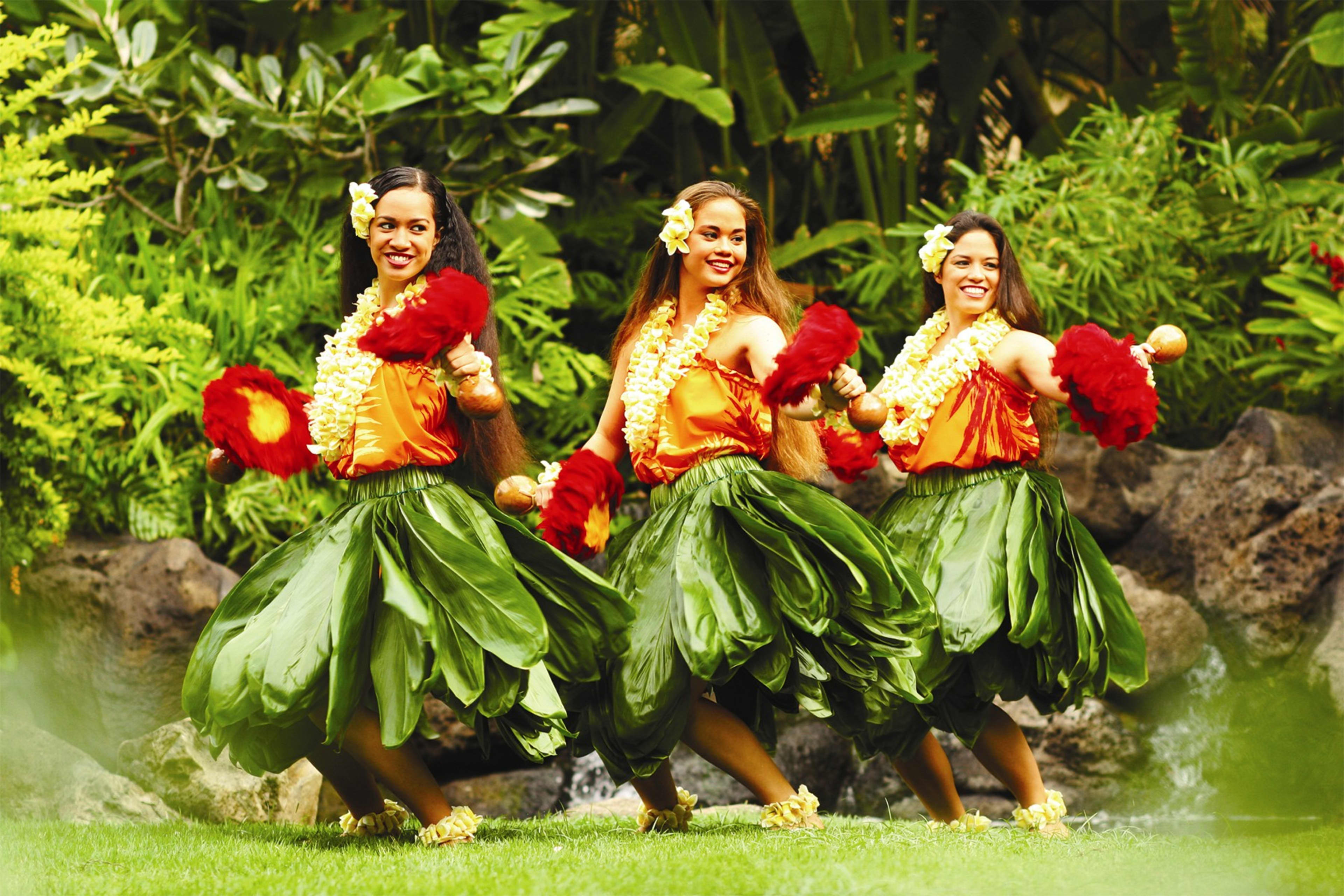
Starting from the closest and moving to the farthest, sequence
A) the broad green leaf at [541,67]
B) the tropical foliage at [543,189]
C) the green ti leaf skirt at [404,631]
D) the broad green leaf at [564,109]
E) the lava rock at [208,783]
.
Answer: the green ti leaf skirt at [404,631] → the lava rock at [208,783] → the tropical foliage at [543,189] → the broad green leaf at [541,67] → the broad green leaf at [564,109]

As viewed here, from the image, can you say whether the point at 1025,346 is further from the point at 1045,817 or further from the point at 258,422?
the point at 258,422

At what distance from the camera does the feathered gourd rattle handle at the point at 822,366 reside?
8.80 feet

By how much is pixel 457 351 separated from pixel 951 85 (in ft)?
16.0

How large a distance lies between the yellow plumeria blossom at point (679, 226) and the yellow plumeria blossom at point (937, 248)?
0.69 metres

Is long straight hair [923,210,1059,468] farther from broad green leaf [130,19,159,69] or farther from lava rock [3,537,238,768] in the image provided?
broad green leaf [130,19,159,69]

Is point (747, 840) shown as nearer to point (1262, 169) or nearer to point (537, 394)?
point (537, 394)

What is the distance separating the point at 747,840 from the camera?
8.93 feet

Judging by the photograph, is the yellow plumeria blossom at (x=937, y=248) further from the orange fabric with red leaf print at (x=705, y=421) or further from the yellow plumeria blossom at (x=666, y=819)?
the yellow plumeria blossom at (x=666, y=819)

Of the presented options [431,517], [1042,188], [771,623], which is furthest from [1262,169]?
[431,517]

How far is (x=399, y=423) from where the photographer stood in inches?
114

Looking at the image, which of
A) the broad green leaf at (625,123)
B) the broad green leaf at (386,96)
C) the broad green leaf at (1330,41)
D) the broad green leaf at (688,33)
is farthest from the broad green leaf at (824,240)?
the broad green leaf at (1330,41)

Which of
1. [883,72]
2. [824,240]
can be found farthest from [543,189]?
[883,72]

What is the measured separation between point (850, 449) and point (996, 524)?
1.63ft

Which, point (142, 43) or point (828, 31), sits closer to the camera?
point (142, 43)
